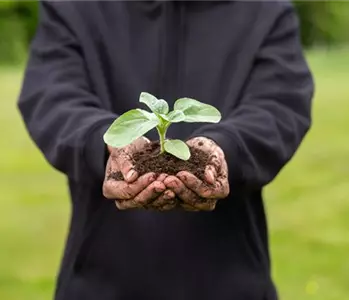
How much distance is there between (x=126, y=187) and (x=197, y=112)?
0.16 metres

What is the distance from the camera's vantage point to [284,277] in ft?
13.0

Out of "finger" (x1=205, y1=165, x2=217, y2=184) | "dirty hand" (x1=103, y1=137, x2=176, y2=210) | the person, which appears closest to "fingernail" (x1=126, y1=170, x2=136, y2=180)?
"dirty hand" (x1=103, y1=137, x2=176, y2=210)

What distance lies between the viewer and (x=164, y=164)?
156 cm

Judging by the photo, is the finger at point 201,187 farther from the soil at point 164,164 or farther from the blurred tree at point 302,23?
the blurred tree at point 302,23

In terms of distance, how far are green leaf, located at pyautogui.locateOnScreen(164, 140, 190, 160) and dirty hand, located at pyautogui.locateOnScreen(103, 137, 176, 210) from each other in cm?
4

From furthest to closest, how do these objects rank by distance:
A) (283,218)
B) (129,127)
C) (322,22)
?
(322,22), (283,218), (129,127)

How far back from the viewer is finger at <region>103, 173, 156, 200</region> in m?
1.53

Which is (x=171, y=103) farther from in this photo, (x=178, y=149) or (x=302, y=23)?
(x=302, y=23)

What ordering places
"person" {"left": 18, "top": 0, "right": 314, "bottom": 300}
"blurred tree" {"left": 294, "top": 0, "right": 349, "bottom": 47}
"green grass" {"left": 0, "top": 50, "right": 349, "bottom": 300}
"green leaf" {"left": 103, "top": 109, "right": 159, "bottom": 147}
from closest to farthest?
"green leaf" {"left": 103, "top": 109, "right": 159, "bottom": 147}, "person" {"left": 18, "top": 0, "right": 314, "bottom": 300}, "green grass" {"left": 0, "top": 50, "right": 349, "bottom": 300}, "blurred tree" {"left": 294, "top": 0, "right": 349, "bottom": 47}

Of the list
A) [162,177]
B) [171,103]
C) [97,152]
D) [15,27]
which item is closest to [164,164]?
[162,177]

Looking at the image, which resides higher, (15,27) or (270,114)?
(270,114)

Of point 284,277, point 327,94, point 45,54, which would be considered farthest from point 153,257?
point 327,94

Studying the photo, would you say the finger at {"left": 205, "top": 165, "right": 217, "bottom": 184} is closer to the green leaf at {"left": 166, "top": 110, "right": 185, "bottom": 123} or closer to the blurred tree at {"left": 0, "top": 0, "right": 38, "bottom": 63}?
the green leaf at {"left": 166, "top": 110, "right": 185, "bottom": 123}

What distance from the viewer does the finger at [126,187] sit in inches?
60.3
